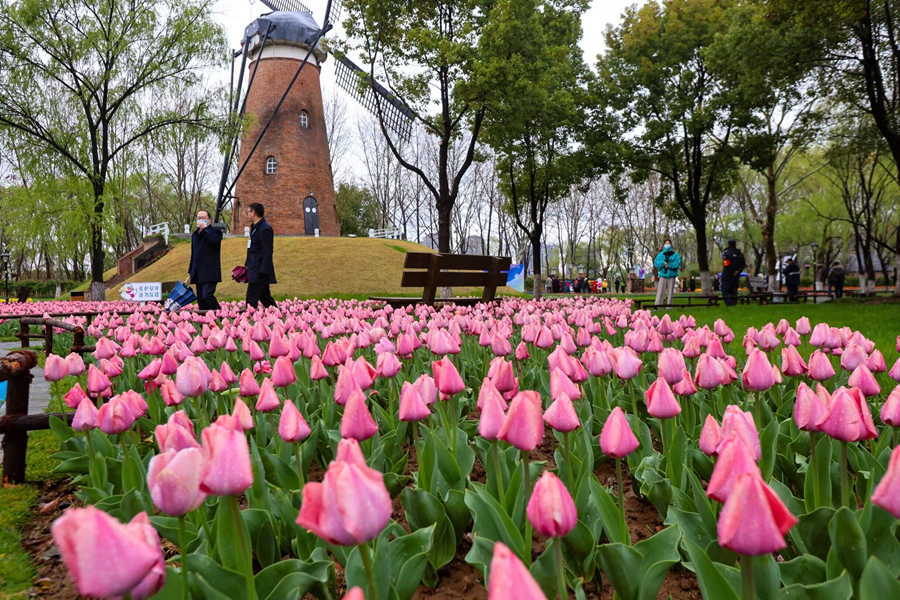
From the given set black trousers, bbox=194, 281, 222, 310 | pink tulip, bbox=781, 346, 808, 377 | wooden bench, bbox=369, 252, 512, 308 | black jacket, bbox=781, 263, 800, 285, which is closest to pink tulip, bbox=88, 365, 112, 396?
pink tulip, bbox=781, 346, 808, 377

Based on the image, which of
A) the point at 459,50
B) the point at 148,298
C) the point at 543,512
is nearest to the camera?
the point at 543,512

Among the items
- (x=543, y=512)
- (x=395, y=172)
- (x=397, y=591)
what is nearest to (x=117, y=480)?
(x=397, y=591)

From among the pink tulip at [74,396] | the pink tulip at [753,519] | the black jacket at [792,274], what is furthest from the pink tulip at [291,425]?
the black jacket at [792,274]

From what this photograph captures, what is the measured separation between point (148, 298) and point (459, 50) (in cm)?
1027

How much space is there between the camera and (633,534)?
6.32 ft

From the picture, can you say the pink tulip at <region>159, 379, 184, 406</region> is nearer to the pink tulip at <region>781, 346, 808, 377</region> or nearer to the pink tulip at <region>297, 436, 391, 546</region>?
the pink tulip at <region>297, 436, 391, 546</region>

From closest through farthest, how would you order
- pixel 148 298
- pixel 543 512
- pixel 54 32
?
pixel 543 512 → pixel 148 298 → pixel 54 32

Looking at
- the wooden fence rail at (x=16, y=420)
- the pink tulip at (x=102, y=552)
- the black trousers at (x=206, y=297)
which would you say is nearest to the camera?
the pink tulip at (x=102, y=552)

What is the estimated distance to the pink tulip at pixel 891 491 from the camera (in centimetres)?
96

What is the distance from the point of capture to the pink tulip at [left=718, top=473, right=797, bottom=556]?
2.68ft

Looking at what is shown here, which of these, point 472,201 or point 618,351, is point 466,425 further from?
point 472,201

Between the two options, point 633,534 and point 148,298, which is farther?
point 148,298

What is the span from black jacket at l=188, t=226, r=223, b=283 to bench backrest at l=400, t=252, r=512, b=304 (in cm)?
287

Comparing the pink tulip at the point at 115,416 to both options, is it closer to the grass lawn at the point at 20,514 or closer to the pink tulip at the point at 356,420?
the grass lawn at the point at 20,514
